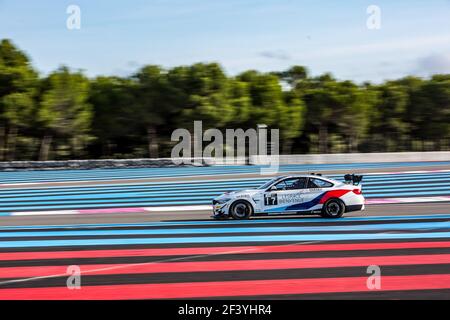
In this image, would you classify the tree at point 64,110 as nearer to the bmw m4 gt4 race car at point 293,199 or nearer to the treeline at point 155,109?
the treeline at point 155,109

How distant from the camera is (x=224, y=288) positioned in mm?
8312

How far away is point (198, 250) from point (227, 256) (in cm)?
80

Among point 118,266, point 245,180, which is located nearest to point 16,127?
point 245,180

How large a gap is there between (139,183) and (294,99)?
1762 cm

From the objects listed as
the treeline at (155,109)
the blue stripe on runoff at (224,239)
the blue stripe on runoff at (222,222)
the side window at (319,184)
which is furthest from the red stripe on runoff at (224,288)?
the treeline at (155,109)

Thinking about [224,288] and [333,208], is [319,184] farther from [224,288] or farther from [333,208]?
[224,288]

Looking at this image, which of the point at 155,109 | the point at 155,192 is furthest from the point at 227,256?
the point at 155,109

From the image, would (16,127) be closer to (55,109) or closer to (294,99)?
(55,109)

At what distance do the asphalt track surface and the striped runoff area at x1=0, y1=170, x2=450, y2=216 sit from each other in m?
2.72

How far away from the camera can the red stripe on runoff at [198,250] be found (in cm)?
1088

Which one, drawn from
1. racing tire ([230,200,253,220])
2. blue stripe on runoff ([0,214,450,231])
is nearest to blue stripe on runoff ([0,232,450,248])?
blue stripe on runoff ([0,214,450,231])

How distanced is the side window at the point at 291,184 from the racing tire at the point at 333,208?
2.66ft
